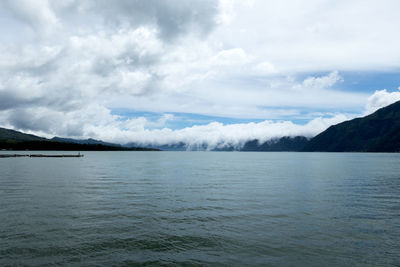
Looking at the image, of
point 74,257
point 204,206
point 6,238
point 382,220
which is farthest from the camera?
point 204,206

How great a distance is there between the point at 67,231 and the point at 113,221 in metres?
4.81

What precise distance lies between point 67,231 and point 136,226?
21.0 ft

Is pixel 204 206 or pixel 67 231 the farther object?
pixel 204 206

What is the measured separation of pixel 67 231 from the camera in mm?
25359

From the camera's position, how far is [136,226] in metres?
27.3

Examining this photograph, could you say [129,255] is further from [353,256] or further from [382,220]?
[382,220]

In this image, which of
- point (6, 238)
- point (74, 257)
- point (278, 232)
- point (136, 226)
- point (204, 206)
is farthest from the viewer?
point (204, 206)

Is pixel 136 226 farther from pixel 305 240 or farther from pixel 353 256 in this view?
pixel 353 256

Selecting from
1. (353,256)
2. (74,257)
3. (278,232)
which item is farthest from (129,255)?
(353,256)

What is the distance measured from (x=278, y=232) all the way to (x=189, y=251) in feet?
30.9

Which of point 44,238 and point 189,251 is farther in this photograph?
point 44,238

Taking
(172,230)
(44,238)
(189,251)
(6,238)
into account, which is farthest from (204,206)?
(6,238)

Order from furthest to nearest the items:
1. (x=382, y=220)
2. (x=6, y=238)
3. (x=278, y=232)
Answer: (x=382, y=220)
(x=278, y=232)
(x=6, y=238)

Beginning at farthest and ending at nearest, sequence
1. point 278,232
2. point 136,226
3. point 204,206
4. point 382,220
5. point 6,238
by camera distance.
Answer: point 204,206 < point 382,220 < point 136,226 < point 278,232 < point 6,238
